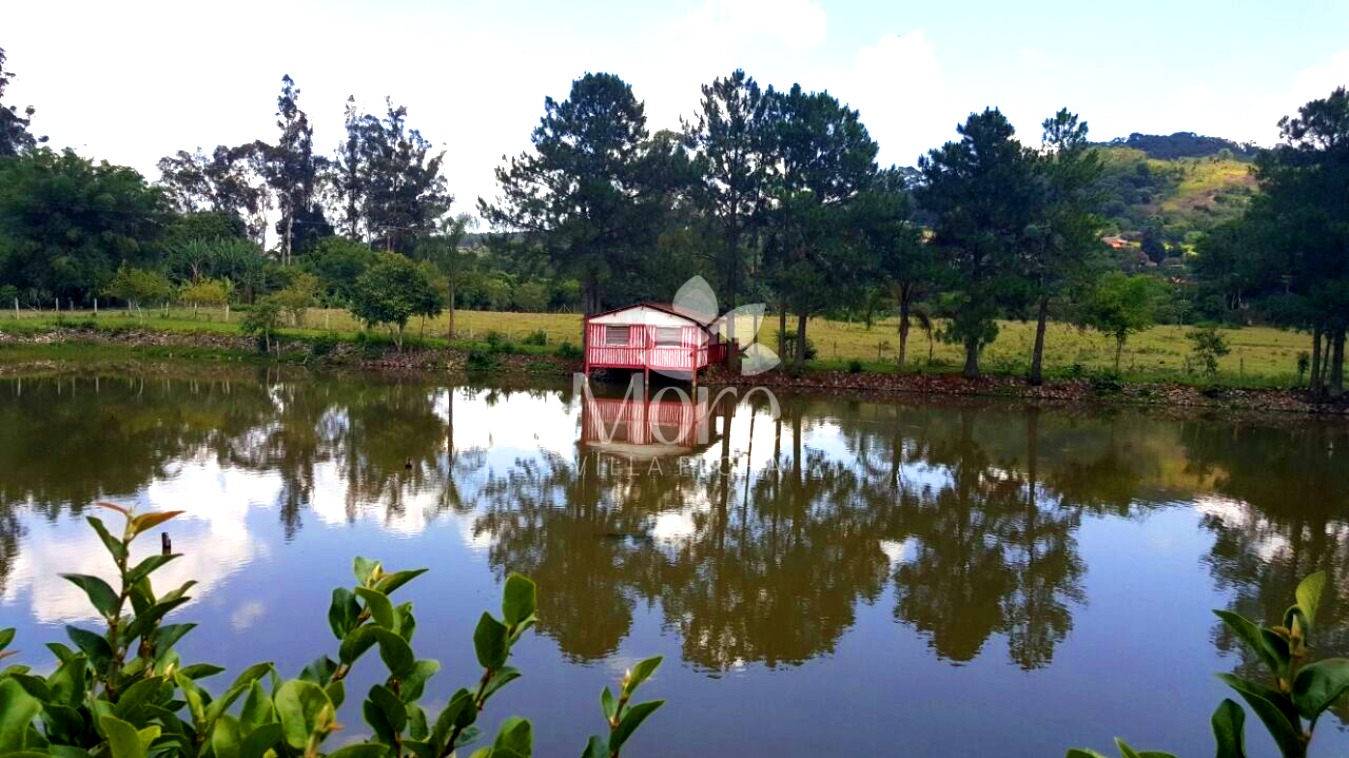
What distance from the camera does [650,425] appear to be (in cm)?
2044

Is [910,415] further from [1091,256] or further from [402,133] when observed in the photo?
[402,133]

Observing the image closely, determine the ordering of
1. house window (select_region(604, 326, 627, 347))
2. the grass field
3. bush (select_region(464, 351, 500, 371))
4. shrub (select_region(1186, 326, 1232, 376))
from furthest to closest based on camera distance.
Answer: bush (select_region(464, 351, 500, 371)) → the grass field → shrub (select_region(1186, 326, 1232, 376)) → house window (select_region(604, 326, 627, 347))

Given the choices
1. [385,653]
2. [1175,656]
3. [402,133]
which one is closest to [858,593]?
[1175,656]

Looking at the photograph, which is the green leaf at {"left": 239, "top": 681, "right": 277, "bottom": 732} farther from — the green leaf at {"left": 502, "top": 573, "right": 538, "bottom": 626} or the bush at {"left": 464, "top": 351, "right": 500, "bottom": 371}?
the bush at {"left": 464, "top": 351, "right": 500, "bottom": 371}

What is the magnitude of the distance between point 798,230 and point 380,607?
27003 millimetres

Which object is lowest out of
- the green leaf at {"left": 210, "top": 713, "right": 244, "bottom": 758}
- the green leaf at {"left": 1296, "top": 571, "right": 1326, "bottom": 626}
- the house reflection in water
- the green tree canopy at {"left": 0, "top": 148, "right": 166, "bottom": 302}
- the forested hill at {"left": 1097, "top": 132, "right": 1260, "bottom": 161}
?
the house reflection in water

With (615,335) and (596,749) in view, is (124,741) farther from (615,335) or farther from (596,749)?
(615,335)

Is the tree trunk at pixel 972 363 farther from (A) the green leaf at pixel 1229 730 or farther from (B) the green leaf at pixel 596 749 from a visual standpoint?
(B) the green leaf at pixel 596 749

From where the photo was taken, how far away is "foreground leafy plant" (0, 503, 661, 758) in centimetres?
148

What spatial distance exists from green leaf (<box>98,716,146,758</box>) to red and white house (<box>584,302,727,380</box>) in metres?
24.9

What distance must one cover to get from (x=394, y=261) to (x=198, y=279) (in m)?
13.0

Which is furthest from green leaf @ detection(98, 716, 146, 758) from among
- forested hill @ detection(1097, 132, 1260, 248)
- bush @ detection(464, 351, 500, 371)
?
forested hill @ detection(1097, 132, 1260, 248)

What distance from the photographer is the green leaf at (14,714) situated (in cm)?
140

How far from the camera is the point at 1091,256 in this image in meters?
26.0
